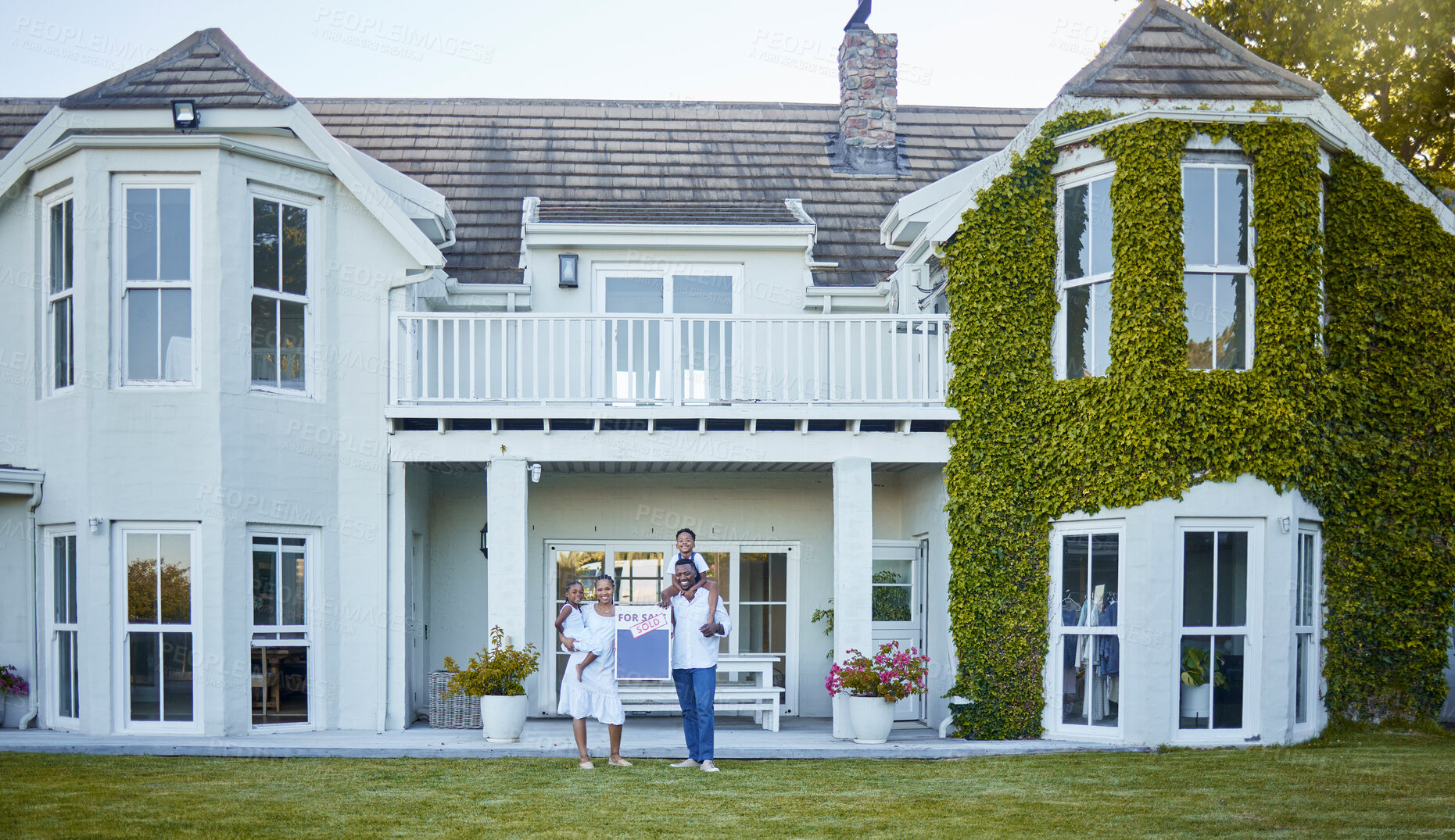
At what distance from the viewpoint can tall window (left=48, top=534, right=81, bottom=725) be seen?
12242 mm

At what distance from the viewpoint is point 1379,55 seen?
21703 millimetres

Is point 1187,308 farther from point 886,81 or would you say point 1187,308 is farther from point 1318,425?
point 886,81

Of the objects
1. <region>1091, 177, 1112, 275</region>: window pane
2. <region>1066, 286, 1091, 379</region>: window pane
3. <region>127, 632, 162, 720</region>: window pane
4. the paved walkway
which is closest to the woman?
the paved walkway

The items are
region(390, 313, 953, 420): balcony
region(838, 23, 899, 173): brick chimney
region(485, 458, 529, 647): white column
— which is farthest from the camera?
region(838, 23, 899, 173): brick chimney

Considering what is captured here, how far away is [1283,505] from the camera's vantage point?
11656 mm

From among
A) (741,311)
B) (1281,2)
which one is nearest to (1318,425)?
(741,311)

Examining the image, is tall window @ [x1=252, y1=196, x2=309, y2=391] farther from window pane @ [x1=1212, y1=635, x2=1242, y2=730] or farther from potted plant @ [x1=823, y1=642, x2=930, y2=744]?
window pane @ [x1=1212, y1=635, x2=1242, y2=730]

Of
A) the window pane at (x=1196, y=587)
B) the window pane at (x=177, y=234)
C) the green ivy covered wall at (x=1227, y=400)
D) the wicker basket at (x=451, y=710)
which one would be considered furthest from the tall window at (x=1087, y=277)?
the window pane at (x=177, y=234)

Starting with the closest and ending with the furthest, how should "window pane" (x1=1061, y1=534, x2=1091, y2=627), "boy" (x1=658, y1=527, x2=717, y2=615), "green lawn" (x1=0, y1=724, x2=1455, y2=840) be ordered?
"green lawn" (x1=0, y1=724, x2=1455, y2=840)
"boy" (x1=658, y1=527, x2=717, y2=615)
"window pane" (x1=1061, y1=534, x2=1091, y2=627)

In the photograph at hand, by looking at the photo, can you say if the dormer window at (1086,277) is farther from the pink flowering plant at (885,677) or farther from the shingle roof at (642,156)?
the shingle roof at (642,156)

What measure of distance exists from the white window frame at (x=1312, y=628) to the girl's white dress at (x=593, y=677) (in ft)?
20.6

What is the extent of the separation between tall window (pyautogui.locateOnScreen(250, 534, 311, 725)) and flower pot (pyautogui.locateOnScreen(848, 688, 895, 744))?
5333 millimetres

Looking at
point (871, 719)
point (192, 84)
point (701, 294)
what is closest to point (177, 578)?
point (192, 84)

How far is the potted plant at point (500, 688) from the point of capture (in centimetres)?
1180
